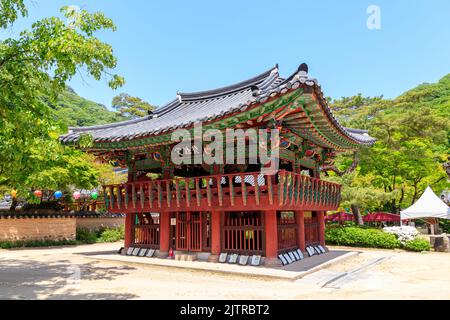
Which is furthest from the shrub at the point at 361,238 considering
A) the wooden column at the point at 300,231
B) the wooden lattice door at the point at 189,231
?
the wooden lattice door at the point at 189,231

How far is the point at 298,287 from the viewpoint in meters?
9.23

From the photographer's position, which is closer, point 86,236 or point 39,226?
point 39,226

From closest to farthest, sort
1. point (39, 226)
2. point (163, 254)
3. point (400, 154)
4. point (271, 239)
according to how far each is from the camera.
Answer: point (271, 239), point (163, 254), point (39, 226), point (400, 154)

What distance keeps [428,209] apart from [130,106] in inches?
2504

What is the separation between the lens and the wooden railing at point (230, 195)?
11.4 meters

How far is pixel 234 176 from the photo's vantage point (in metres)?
12.1

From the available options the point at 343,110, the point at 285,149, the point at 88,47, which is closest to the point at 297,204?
the point at 285,149

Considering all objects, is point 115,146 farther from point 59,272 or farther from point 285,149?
point 285,149

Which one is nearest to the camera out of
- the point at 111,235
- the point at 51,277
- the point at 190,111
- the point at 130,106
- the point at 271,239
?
the point at 51,277

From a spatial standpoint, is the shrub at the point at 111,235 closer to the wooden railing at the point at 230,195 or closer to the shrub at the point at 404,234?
the wooden railing at the point at 230,195

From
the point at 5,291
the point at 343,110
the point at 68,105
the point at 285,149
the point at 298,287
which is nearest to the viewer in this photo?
the point at 5,291

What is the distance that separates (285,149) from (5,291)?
10.2 metres

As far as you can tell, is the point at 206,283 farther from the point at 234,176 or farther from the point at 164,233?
the point at 164,233

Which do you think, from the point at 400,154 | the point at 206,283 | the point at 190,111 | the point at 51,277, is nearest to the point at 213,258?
the point at 206,283
